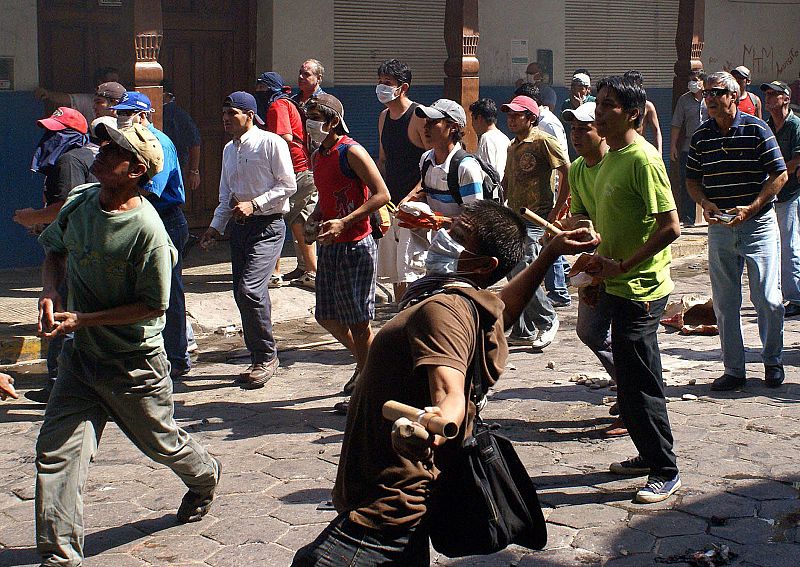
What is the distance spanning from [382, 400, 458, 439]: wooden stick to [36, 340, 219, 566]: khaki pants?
209cm

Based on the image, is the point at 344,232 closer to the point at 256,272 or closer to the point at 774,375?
the point at 256,272

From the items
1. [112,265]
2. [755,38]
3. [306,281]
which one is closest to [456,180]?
[112,265]

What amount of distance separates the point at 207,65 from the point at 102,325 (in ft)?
27.7

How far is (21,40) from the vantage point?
11.0m

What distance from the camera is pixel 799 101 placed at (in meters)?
18.0

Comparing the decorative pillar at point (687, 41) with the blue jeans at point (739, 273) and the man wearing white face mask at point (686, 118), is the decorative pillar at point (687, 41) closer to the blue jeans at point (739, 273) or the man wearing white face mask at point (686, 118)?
the man wearing white face mask at point (686, 118)

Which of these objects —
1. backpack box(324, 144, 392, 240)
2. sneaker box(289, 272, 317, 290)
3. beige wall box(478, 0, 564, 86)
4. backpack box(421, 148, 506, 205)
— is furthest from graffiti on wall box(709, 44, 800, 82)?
backpack box(324, 144, 392, 240)

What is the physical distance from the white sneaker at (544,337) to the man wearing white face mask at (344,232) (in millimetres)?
2104

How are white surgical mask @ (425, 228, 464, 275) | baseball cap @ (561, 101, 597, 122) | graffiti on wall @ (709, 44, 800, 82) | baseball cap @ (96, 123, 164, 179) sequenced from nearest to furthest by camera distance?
1. white surgical mask @ (425, 228, 464, 275)
2. baseball cap @ (96, 123, 164, 179)
3. baseball cap @ (561, 101, 597, 122)
4. graffiti on wall @ (709, 44, 800, 82)

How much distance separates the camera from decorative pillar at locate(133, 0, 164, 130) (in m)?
9.94

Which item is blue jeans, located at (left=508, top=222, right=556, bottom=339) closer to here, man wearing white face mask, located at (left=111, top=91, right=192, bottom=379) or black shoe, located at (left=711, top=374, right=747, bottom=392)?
black shoe, located at (left=711, top=374, right=747, bottom=392)

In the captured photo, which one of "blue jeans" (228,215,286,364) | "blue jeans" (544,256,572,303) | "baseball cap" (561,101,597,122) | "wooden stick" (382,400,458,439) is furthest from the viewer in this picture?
"blue jeans" (544,256,572,303)

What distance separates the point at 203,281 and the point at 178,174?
3645mm

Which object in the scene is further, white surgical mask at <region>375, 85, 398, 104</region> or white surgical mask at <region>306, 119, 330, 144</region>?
white surgical mask at <region>375, 85, 398, 104</region>
